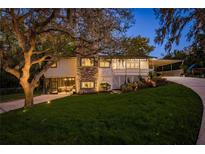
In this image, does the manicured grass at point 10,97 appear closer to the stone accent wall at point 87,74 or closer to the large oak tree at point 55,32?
the large oak tree at point 55,32

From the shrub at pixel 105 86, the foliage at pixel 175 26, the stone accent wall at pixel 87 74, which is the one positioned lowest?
the shrub at pixel 105 86

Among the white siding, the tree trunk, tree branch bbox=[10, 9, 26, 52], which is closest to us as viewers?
tree branch bbox=[10, 9, 26, 52]

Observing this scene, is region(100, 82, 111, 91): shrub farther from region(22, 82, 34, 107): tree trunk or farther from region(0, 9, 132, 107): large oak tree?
region(22, 82, 34, 107): tree trunk

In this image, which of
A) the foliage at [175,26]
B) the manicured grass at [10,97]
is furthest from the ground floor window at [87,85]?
the foliage at [175,26]

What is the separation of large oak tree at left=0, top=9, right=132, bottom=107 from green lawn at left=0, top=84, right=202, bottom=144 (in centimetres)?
151

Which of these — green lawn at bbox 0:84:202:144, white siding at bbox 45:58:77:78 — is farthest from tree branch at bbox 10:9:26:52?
white siding at bbox 45:58:77:78

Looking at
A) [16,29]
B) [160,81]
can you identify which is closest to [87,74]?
[160,81]

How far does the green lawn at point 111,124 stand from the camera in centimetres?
462

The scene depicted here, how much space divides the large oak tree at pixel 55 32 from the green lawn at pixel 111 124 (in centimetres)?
151

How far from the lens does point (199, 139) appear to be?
4465mm

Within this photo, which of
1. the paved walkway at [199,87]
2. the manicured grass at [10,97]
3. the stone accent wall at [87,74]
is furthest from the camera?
the stone accent wall at [87,74]

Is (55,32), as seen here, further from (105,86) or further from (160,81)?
(105,86)

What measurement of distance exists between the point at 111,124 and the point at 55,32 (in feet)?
10.4

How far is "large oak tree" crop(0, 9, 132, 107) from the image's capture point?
592cm
